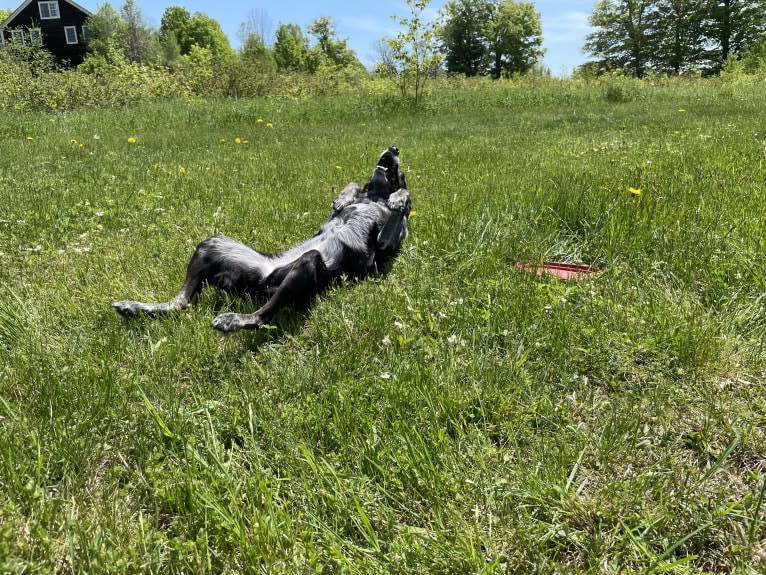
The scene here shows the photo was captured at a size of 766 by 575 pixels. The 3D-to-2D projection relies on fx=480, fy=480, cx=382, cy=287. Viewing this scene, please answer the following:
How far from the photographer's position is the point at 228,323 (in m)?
2.30

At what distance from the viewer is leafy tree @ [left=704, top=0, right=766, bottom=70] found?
4662 cm

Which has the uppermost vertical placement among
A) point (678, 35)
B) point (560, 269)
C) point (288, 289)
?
point (678, 35)

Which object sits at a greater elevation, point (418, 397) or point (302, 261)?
point (302, 261)

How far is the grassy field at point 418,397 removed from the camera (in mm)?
1479

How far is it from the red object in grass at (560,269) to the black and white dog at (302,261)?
990 millimetres

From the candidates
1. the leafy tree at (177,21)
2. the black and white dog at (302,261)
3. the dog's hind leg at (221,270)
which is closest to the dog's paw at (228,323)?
the black and white dog at (302,261)

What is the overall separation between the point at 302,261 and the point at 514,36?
70462 mm

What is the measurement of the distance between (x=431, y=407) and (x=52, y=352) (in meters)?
1.91

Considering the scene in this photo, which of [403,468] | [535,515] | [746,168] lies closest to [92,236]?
[403,468]

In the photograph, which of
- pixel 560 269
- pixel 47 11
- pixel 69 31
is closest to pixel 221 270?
pixel 560 269

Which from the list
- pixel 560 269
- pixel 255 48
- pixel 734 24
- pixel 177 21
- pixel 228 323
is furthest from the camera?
pixel 177 21

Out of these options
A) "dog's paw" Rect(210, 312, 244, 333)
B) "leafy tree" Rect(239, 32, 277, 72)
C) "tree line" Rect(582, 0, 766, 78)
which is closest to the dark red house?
"leafy tree" Rect(239, 32, 277, 72)

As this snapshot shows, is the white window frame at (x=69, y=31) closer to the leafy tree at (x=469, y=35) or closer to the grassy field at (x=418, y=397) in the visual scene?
the leafy tree at (x=469, y=35)

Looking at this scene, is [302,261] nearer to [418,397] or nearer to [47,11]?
[418,397]
